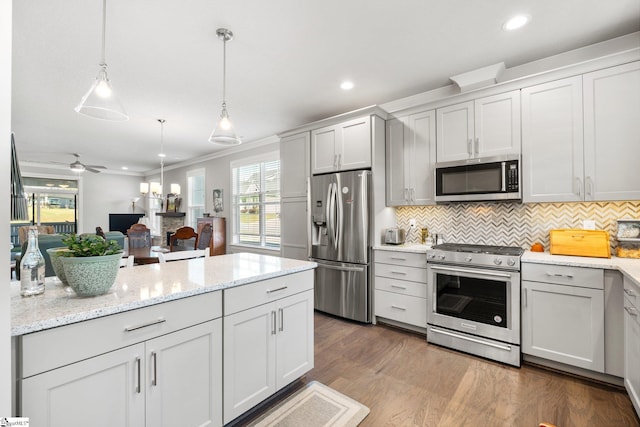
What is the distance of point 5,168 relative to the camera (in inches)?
30.5

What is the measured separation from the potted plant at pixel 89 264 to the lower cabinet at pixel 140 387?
305 millimetres

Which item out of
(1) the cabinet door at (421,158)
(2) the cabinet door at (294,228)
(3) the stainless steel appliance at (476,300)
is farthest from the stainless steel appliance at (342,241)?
(3) the stainless steel appliance at (476,300)

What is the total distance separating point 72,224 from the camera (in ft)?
25.5

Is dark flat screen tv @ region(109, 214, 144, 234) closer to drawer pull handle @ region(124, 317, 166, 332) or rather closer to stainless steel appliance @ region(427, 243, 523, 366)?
drawer pull handle @ region(124, 317, 166, 332)

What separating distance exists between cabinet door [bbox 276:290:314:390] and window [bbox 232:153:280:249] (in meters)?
3.16

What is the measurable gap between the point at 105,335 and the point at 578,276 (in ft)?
9.80

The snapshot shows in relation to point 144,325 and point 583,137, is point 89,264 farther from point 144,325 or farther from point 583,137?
point 583,137

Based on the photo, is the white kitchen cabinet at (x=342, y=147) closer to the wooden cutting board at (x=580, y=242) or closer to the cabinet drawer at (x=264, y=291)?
the cabinet drawer at (x=264, y=291)

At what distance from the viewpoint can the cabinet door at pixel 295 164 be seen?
3922 millimetres

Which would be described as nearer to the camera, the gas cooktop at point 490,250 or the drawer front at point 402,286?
the gas cooktop at point 490,250

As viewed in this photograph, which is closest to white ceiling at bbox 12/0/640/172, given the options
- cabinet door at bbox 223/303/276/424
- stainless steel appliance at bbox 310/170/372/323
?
stainless steel appliance at bbox 310/170/372/323

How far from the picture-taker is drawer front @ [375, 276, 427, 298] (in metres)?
2.96

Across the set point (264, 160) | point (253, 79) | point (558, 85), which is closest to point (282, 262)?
point (253, 79)

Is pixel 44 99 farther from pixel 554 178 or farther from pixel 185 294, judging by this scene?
pixel 554 178
